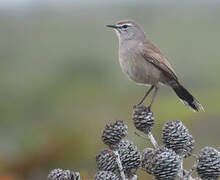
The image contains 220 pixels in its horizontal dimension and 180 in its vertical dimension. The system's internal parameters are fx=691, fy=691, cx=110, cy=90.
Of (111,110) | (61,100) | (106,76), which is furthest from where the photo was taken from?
(106,76)

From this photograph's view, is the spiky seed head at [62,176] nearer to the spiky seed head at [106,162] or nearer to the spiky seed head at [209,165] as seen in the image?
the spiky seed head at [106,162]

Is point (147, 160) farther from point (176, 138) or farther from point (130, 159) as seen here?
point (176, 138)

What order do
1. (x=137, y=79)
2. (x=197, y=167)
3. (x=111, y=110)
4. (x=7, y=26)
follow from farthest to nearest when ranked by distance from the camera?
(x=7, y=26) < (x=111, y=110) < (x=137, y=79) < (x=197, y=167)

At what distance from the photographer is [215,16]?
25.9 metres

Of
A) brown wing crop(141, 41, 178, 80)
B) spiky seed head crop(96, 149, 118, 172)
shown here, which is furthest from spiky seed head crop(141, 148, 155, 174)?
brown wing crop(141, 41, 178, 80)

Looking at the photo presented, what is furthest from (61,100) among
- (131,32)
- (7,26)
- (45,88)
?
(7,26)

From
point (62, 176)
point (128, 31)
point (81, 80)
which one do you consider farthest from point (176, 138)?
point (81, 80)

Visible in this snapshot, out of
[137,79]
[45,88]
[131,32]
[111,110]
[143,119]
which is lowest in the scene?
[143,119]

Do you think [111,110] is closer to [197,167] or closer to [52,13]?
[197,167]

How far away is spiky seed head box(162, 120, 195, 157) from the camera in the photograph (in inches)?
125

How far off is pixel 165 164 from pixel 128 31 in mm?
3378

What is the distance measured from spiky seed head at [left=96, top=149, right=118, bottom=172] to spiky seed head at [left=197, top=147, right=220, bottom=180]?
39 cm

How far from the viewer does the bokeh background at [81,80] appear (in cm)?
782

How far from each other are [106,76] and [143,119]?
1282 cm
